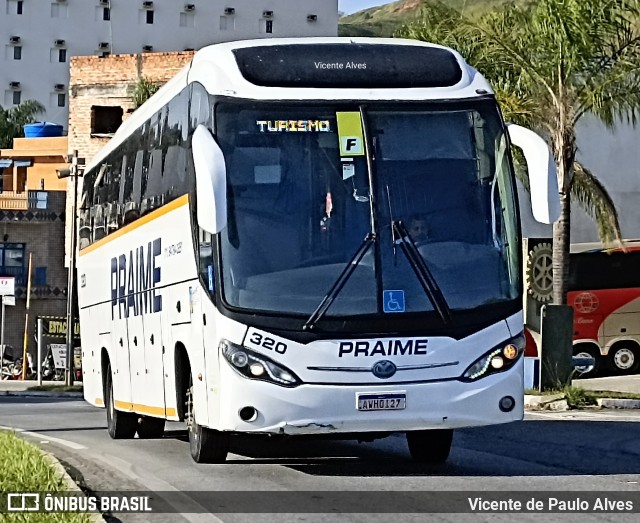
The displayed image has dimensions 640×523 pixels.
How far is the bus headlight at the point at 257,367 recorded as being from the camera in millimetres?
11859

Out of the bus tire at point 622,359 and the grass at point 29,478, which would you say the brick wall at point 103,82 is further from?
the grass at point 29,478

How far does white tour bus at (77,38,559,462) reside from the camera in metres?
11.9

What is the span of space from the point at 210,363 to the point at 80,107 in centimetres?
5588

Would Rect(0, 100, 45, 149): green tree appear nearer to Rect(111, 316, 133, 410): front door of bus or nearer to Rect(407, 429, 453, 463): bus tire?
Rect(111, 316, 133, 410): front door of bus

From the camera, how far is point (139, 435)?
63.6 feet

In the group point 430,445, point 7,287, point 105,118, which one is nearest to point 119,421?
point 430,445

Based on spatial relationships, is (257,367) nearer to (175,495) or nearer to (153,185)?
(175,495)

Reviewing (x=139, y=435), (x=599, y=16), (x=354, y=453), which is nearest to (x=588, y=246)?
(x=599, y=16)

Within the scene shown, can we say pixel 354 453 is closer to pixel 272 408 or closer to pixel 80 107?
pixel 272 408

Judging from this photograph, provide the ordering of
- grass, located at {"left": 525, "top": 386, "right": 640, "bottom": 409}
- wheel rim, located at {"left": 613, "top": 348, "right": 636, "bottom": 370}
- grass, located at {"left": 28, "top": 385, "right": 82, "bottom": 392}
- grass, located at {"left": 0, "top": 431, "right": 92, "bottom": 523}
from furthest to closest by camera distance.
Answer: grass, located at {"left": 28, "top": 385, "right": 82, "bottom": 392}, wheel rim, located at {"left": 613, "top": 348, "right": 636, "bottom": 370}, grass, located at {"left": 525, "top": 386, "right": 640, "bottom": 409}, grass, located at {"left": 0, "top": 431, "right": 92, "bottom": 523}

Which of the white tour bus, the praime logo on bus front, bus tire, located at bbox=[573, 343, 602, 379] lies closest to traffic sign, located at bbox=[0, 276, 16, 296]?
bus tire, located at bbox=[573, 343, 602, 379]

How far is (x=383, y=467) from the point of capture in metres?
13.6

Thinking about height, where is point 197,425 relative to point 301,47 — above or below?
below

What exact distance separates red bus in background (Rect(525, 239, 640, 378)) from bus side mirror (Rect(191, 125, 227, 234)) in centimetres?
2096
